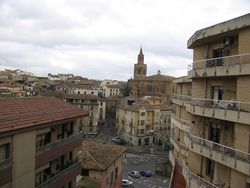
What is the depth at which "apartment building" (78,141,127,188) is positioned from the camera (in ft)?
119

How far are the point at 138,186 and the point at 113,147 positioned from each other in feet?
46.6

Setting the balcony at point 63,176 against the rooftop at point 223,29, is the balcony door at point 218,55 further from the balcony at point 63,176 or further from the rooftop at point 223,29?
the balcony at point 63,176

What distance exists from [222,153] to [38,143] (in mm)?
12602

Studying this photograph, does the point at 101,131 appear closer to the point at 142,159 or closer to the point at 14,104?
the point at 142,159

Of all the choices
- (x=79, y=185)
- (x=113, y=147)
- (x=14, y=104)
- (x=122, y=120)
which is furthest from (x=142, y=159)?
(x=14, y=104)

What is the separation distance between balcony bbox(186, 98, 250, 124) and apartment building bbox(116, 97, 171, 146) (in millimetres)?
69053

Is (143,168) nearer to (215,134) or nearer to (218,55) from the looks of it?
(215,134)

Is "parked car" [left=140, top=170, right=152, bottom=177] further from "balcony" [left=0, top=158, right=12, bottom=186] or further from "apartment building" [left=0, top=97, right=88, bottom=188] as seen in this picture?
"balcony" [left=0, top=158, right=12, bottom=186]

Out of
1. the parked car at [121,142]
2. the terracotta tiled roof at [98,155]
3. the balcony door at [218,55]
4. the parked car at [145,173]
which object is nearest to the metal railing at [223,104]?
the balcony door at [218,55]

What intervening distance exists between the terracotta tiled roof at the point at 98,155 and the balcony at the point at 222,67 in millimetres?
17394

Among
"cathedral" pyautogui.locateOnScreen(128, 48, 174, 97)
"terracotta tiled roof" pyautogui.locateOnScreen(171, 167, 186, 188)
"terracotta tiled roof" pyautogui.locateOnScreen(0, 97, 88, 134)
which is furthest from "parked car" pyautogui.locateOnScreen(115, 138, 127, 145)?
"terracotta tiled roof" pyautogui.locateOnScreen(0, 97, 88, 134)

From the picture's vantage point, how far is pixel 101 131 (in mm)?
108688

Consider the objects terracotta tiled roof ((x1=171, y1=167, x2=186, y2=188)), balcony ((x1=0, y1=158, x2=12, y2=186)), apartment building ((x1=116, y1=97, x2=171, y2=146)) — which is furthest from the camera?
apartment building ((x1=116, y1=97, x2=171, y2=146))

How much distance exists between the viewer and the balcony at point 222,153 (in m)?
17.3
